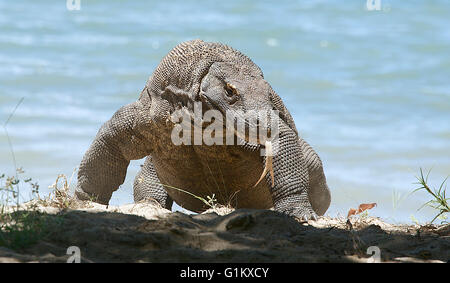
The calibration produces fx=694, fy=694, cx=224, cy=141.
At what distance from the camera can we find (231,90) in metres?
6.09

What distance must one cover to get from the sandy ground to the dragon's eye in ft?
5.06

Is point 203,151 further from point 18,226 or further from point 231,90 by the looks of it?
point 18,226

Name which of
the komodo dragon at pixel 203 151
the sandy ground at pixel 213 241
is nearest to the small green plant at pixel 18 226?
the sandy ground at pixel 213 241

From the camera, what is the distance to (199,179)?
23.7ft

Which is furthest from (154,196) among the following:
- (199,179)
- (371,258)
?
(371,258)

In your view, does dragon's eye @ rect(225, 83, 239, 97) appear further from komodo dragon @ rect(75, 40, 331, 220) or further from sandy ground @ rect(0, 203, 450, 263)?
sandy ground @ rect(0, 203, 450, 263)

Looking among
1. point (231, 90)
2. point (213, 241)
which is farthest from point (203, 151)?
point (213, 241)

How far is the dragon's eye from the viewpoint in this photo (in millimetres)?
6045

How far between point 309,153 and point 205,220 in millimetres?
3321

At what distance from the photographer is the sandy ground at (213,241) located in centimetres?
371

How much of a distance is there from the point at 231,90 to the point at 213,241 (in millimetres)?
2315

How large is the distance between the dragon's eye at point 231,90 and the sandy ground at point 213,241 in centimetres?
154

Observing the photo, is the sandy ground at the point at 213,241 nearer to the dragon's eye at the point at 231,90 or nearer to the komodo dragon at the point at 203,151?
the komodo dragon at the point at 203,151
